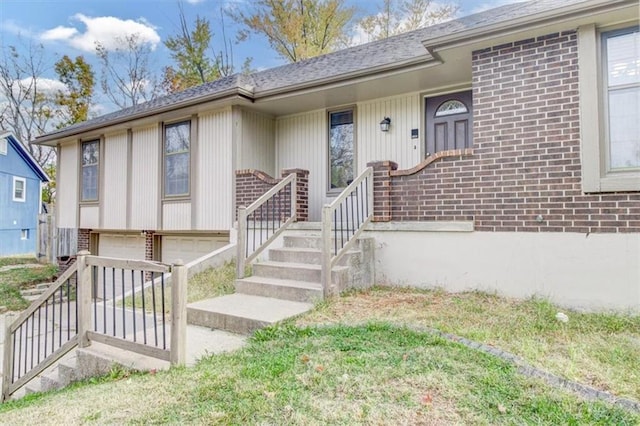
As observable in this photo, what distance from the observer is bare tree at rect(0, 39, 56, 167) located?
2178 centimetres

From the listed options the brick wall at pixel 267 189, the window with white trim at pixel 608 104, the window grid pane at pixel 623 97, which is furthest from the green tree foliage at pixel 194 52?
the window grid pane at pixel 623 97

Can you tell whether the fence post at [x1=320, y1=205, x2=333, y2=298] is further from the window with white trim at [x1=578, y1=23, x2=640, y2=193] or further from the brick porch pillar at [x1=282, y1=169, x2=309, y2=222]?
the window with white trim at [x1=578, y1=23, x2=640, y2=193]

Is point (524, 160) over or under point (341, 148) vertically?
under

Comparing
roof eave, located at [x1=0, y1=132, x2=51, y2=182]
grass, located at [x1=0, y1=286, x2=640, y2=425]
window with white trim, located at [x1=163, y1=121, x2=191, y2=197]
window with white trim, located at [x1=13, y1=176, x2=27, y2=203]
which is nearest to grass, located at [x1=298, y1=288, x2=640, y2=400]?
grass, located at [x1=0, y1=286, x2=640, y2=425]

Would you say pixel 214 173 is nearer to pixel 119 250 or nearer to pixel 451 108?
pixel 119 250

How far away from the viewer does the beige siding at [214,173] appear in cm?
795

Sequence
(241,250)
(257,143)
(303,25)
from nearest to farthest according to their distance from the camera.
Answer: (241,250) → (257,143) → (303,25)

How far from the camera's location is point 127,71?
22.6 metres

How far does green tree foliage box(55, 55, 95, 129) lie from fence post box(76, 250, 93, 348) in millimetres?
21124

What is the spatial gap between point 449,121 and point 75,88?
21.8 metres

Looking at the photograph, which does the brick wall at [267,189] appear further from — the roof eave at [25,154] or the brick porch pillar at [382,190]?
the roof eave at [25,154]

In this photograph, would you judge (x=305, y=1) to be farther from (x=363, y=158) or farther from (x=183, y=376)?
(x=183, y=376)

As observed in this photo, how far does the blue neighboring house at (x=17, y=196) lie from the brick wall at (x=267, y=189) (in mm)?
15948

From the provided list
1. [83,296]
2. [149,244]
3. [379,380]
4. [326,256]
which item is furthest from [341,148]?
[379,380]
